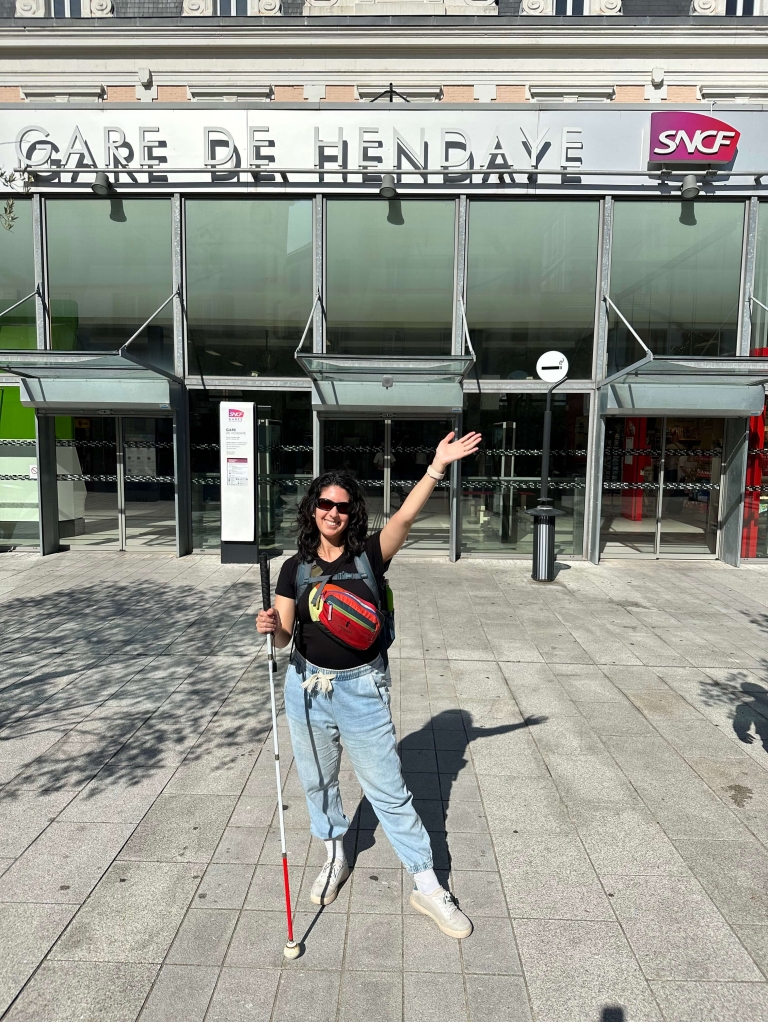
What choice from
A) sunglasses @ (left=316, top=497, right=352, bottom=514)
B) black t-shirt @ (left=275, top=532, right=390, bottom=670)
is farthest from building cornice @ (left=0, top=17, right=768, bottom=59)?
black t-shirt @ (left=275, top=532, right=390, bottom=670)

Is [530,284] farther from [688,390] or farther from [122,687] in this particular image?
[122,687]

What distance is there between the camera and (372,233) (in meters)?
11.9

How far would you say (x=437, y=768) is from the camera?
4.45 metres

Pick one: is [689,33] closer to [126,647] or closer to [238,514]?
[238,514]

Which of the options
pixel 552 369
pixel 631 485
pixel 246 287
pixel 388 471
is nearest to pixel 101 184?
pixel 246 287

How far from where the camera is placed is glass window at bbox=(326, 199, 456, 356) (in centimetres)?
1180

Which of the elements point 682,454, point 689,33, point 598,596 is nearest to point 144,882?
point 598,596

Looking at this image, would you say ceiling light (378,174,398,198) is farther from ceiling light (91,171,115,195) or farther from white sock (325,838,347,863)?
white sock (325,838,347,863)

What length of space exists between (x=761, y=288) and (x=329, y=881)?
1265cm

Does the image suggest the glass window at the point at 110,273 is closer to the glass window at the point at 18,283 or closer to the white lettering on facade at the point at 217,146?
the glass window at the point at 18,283

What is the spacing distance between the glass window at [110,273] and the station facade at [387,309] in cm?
4

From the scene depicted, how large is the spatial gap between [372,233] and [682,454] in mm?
7058

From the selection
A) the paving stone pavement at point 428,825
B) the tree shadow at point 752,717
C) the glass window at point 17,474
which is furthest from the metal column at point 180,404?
the tree shadow at point 752,717

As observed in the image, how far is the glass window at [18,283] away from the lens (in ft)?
39.7
